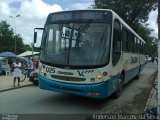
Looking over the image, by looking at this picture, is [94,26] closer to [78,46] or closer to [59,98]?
[78,46]

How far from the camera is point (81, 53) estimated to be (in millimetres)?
11086

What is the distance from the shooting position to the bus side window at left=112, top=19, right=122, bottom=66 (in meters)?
11.5

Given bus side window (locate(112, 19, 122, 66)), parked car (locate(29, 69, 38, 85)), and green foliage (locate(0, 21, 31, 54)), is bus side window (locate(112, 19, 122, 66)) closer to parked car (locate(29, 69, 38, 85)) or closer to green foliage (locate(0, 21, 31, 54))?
parked car (locate(29, 69, 38, 85))

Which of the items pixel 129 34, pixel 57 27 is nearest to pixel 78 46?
pixel 57 27

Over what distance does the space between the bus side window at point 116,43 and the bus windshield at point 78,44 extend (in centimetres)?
49

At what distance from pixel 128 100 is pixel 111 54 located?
9.19 feet

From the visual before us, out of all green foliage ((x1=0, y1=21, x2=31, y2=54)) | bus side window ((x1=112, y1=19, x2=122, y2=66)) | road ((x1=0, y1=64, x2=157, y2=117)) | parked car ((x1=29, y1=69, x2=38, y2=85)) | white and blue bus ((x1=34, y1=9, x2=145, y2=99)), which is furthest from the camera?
green foliage ((x1=0, y1=21, x2=31, y2=54))

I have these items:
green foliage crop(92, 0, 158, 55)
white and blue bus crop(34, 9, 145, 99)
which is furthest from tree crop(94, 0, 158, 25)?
white and blue bus crop(34, 9, 145, 99)

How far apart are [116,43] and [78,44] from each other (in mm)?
1438

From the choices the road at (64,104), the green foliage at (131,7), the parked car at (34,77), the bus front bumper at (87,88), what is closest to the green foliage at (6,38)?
the green foliage at (131,7)

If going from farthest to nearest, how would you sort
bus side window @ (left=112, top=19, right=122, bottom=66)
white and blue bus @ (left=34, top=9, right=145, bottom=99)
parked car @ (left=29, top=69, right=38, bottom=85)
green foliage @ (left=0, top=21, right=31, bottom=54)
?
green foliage @ (left=0, top=21, right=31, bottom=54), parked car @ (left=29, top=69, right=38, bottom=85), bus side window @ (left=112, top=19, right=122, bottom=66), white and blue bus @ (left=34, top=9, right=145, bottom=99)

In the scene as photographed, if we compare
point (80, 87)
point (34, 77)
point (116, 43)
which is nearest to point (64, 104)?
point (80, 87)

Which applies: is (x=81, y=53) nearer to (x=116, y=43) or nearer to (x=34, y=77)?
(x=116, y=43)

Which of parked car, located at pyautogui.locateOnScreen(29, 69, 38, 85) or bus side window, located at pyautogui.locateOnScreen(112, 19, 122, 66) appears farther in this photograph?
parked car, located at pyautogui.locateOnScreen(29, 69, 38, 85)
